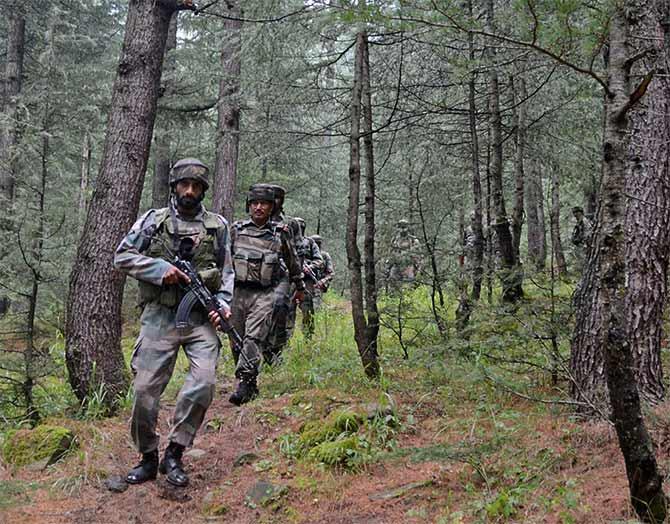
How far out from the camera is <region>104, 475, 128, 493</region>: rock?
423 centimetres

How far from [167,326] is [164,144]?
37.5 ft

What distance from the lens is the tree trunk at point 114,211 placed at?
19.8ft

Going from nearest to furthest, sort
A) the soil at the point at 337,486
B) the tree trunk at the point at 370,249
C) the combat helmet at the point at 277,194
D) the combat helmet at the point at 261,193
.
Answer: the soil at the point at 337,486
the tree trunk at the point at 370,249
the combat helmet at the point at 261,193
the combat helmet at the point at 277,194

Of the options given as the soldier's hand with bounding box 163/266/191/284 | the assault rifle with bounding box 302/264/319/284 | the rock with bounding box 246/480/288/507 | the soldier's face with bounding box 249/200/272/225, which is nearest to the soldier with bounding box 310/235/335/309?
the assault rifle with bounding box 302/264/319/284

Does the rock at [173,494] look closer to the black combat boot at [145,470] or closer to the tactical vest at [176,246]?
the black combat boot at [145,470]

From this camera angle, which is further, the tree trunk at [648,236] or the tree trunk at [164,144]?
the tree trunk at [164,144]

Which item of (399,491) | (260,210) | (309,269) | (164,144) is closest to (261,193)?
(260,210)

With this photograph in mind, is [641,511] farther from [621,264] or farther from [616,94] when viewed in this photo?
[616,94]

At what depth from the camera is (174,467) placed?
14.0 feet

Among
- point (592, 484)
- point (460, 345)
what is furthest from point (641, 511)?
point (460, 345)

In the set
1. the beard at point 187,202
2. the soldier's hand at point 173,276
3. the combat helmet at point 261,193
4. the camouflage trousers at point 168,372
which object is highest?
the combat helmet at point 261,193

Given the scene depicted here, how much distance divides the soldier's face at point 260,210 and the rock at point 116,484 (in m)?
3.42

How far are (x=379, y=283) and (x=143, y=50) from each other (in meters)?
3.76

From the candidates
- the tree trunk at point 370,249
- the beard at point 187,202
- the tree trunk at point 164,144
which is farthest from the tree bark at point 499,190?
the tree trunk at point 164,144
